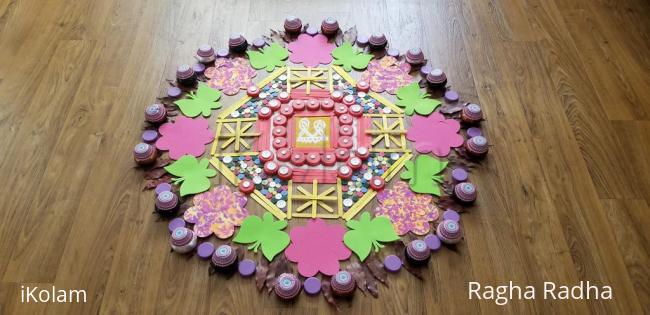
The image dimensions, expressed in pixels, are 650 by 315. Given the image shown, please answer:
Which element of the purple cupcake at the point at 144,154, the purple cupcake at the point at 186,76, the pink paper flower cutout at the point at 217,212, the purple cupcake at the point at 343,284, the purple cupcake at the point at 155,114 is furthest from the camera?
the purple cupcake at the point at 186,76

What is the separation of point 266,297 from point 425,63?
1.01 m

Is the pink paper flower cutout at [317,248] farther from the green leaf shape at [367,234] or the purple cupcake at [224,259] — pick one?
the purple cupcake at [224,259]

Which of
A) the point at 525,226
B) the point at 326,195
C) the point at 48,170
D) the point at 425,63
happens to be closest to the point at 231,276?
the point at 326,195

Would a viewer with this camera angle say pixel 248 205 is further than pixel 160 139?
No

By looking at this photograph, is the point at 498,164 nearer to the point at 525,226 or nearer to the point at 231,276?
the point at 525,226

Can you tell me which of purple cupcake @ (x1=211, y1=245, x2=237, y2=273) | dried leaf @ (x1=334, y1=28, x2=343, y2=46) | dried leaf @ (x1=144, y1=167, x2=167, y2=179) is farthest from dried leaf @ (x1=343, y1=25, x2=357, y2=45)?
purple cupcake @ (x1=211, y1=245, x2=237, y2=273)

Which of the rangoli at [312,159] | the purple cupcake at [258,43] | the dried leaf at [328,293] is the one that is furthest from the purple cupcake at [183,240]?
the purple cupcake at [258,43]

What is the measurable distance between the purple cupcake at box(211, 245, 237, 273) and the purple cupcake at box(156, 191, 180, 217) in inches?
7.7

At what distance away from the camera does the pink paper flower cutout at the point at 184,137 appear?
1514 millimetres

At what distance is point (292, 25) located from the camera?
6.01 feet

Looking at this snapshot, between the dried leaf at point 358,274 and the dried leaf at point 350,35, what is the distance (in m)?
0.90

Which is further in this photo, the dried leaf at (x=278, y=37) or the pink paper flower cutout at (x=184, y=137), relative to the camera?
the dried leaf at (x=278, y=37)

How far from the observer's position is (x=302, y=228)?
1.34 metres

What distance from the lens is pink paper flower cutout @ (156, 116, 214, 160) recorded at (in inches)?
59.6
